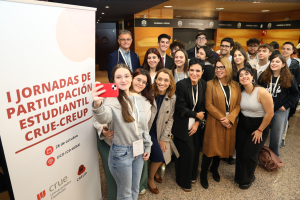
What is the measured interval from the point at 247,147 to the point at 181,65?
1448 mm

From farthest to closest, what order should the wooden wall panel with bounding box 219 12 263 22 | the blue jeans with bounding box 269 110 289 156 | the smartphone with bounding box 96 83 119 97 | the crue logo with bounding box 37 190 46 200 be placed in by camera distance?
the wooden wall panel with bounding box 219 12 263 22 → the blue jeans with bounding box 269 110 289 156 → the crue logo with bounding box 37 190 46 200 → the smartphone with bounding box 96 83 119 97

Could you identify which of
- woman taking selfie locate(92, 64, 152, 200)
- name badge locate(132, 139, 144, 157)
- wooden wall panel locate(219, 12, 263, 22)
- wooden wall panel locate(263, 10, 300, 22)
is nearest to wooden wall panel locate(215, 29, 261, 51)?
wooden wall panel locate(219, 12, 263, 22)

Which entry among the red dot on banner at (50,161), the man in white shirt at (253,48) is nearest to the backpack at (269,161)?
the man in white shirt at (253,48)

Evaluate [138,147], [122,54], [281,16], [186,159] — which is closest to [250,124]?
[186,159]

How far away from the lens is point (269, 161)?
9.42 feet

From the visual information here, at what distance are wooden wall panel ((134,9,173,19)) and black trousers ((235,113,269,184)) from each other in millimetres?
6681

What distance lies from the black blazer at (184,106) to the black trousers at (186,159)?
111 millimetres

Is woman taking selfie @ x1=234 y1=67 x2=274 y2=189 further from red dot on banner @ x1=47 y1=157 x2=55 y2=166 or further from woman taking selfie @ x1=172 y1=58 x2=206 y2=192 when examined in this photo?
red dot on banner @ x1=47 y1=157 x2=55 y2=166

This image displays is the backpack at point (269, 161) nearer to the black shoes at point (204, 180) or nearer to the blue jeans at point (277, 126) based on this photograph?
the blue jeans at point (277, 126)

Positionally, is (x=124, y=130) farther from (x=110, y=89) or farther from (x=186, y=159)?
(x=186, y=159)

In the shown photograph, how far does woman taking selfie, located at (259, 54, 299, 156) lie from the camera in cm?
277

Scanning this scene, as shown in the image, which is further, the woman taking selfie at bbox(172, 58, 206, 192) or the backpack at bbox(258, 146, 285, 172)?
the backpack at bbox(258, 146, 285, 172)

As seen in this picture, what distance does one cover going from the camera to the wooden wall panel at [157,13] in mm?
7805

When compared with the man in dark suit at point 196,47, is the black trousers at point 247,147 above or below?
below
